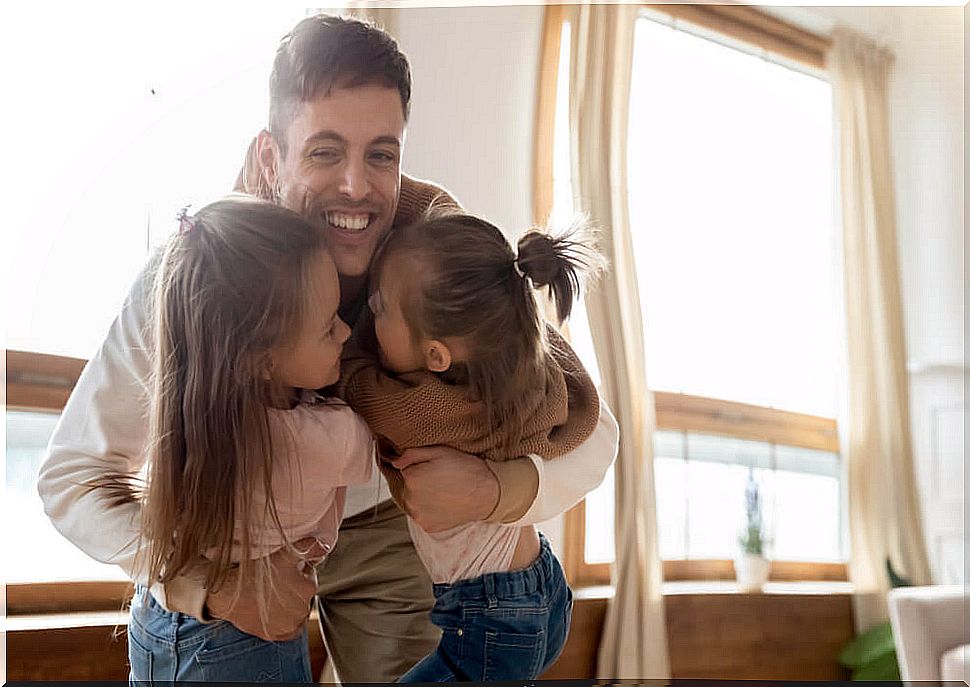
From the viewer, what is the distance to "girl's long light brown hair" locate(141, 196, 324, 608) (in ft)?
5.16

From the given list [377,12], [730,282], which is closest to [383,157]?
[377,12]

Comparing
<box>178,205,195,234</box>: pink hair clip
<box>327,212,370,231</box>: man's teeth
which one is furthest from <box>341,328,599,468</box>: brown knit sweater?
<box>178,205,195,234</box>: pink hair clip

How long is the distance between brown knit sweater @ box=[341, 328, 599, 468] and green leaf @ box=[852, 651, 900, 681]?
2.57 ft

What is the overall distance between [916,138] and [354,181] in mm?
1133

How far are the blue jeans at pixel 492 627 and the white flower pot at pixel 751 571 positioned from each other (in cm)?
41

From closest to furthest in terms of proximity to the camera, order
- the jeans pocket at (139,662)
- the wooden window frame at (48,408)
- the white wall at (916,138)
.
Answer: the jeans pocket at (139,662) < the wooden window frame at (48,408) < the white wall at (916,138)

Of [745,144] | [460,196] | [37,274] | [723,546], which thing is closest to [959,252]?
[745,144]

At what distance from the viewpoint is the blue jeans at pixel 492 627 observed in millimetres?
1716

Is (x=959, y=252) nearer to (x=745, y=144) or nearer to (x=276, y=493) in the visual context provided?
(x=745, y=144)

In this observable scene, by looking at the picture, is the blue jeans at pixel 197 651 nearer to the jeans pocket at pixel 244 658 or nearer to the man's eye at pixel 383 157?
the jeans pocket at pixel 244 658

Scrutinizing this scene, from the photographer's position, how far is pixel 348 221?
1715 millimetres

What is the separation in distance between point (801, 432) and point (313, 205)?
1.05 m

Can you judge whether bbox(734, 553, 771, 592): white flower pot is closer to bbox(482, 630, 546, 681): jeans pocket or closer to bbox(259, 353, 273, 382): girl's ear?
bbox(482, 630, 546, 681): jeans pocket

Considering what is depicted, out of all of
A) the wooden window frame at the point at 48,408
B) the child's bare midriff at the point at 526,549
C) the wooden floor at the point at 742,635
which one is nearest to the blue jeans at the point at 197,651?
the wooden window frame at the point at 48,408
